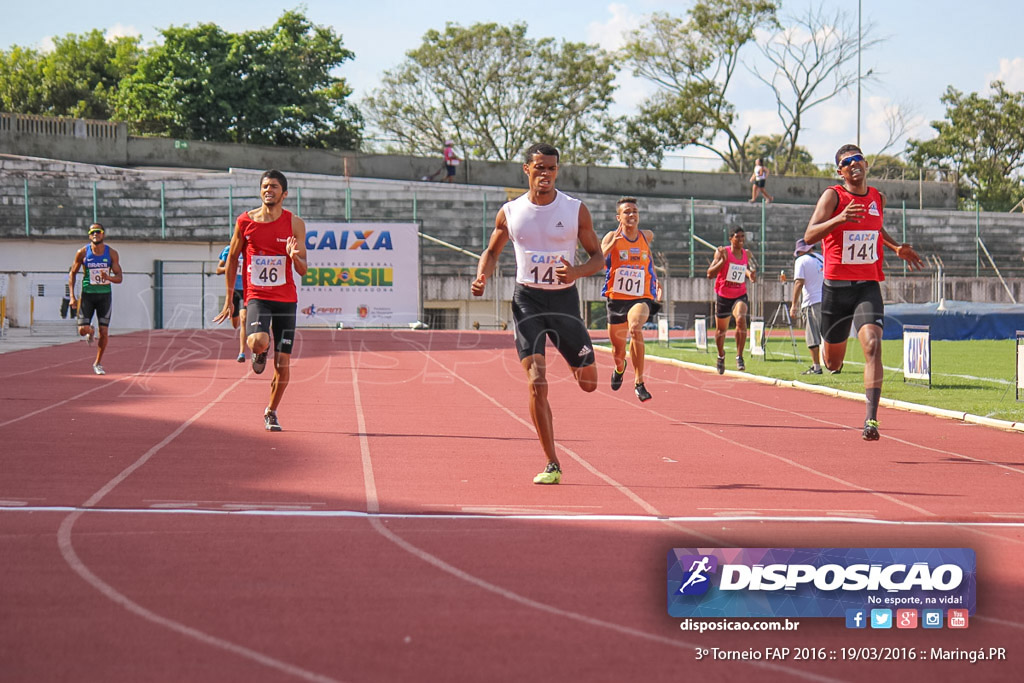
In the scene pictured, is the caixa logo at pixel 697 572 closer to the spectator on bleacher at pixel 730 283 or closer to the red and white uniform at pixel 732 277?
the spectator on bleacher at pixel 730 283

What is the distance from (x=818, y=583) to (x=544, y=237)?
12.3ft

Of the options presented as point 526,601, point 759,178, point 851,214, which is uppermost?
point 759,178

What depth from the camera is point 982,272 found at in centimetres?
4362

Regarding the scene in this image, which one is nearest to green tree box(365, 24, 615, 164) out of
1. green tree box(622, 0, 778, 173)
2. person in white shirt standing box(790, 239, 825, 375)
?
green tree box(622, 0, 778, 173)

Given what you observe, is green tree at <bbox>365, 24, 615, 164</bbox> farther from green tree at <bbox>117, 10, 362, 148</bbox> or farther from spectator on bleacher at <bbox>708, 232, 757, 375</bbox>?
spectator on bleacher at <bbox>708, 232, 757, 375</bbox>

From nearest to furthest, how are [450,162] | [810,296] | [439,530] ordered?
1. [439,530]
2. [810,296]
3. [450,162]

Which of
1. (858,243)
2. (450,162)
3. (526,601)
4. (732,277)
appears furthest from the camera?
(450,162)

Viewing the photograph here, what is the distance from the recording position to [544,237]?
291 inches

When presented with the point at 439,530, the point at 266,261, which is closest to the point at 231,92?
the point at 266,261

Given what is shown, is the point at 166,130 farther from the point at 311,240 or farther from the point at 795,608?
the point at 795,608

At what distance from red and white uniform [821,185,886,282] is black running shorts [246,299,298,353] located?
15.3ft

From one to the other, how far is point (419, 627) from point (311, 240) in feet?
92.7

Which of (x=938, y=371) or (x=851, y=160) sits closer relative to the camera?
(x=851, y=160)

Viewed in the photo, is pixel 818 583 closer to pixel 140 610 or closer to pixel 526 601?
pixel 526 601
